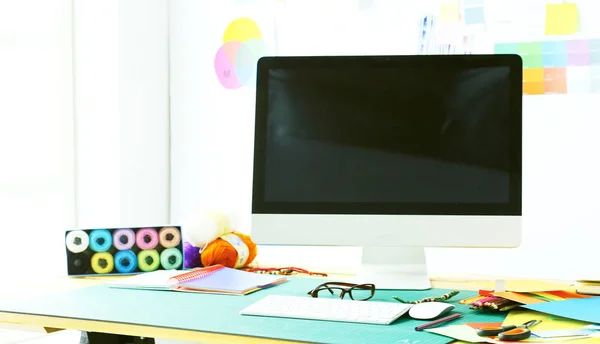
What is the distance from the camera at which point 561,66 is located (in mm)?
2393

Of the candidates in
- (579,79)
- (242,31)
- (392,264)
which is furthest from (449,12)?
(392,264)

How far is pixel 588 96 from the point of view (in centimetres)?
236

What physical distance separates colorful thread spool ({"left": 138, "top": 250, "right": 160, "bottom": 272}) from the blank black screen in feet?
1.26

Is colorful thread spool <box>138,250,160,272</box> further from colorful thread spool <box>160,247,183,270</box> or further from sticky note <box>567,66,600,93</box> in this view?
sticky note <box>567,66,600,93</box>

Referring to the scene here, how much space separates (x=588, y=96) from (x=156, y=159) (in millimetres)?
1597

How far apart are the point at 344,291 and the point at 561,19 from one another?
149cm

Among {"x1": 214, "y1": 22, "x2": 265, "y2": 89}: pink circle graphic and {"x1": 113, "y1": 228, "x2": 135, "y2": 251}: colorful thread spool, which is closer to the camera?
{"x1": 113, "y1": 228, "x2": 135, "y2": 251}: colorful thread spool

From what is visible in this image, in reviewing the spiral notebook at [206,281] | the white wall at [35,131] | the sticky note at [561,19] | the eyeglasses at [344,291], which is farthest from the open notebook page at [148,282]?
the sticky note at [561,19]

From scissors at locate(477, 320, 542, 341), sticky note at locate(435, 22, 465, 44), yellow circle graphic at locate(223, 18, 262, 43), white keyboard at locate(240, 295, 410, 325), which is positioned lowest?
white keyboard at locate(240, 295, 410, 325)

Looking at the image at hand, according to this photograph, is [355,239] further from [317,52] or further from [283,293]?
[317,52]

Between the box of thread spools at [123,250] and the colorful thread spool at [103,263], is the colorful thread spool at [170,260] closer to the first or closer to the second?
the box of thread spools at [123,250]

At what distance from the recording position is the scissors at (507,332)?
103 cm

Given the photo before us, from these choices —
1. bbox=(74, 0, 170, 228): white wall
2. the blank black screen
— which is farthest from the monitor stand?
bbox=(74, 0, 170, 228): white wall

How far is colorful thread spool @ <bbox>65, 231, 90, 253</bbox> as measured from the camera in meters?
Result: 1.71
